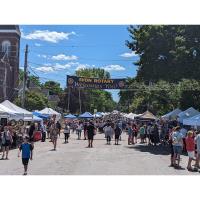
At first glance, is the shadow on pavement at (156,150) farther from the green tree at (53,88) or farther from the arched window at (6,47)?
the green tree at (53,88)

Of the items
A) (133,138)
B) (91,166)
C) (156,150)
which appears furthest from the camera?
(133,138)

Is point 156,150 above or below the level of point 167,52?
below

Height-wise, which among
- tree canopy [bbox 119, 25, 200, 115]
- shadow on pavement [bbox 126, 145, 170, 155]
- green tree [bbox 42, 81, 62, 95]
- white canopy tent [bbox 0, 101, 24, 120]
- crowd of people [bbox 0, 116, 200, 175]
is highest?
green tree [bbox 42, 81, 62, 95]

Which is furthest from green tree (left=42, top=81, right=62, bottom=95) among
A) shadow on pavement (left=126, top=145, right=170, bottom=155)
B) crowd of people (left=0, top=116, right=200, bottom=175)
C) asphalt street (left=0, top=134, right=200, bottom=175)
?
asphalt street (left=0, top=134, right=200, bottom=175)

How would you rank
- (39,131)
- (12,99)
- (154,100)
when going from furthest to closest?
(12,99) < (154,100) < (39,131)

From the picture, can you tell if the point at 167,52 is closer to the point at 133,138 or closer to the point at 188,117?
the point at 188,117

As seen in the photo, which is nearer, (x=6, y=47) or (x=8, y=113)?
(x=8, y=113)

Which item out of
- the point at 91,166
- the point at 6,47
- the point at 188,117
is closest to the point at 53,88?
the point at 6,47

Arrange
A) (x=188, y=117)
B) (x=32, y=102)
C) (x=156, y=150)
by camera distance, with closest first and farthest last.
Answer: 1. (x=156, y=150)
2. (x=188, y=117)
3. (x=32, y=102)

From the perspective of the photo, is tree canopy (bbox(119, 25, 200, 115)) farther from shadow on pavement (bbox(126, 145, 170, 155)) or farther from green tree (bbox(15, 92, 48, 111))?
green tree (bbox(15, 92, 48, 111))

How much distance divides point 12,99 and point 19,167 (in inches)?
2237

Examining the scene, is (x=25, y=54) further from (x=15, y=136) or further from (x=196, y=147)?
(x=196, y=147)
